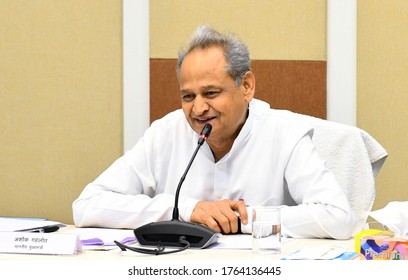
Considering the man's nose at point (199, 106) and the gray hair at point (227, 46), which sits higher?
the gray hair at point (227, 46)

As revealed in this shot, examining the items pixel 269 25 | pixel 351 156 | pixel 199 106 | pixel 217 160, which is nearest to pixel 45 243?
pixel 199 106

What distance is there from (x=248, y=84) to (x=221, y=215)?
1.83 feet

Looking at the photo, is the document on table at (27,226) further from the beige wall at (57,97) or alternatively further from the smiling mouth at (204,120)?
the beige wall at (57,97)

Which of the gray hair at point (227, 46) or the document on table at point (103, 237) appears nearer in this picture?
the document on table at point (103, 237)

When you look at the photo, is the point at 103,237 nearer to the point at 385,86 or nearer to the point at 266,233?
the point at 266,233

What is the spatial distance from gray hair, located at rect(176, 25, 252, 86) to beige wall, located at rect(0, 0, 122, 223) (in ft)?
2.68

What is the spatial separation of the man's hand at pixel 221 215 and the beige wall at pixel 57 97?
44.9 inches

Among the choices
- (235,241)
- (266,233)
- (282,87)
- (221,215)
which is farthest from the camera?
(282,87)

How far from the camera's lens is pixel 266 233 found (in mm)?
1553

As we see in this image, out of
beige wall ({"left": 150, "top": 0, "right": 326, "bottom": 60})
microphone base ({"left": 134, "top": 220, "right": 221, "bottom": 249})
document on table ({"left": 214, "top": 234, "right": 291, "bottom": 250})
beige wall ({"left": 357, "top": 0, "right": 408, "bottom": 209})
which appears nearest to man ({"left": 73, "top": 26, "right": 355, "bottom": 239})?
document on table ({"left": 214, "top": 234, "right": 291, "bottom": 250})

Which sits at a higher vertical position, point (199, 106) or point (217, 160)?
point (199, 106)

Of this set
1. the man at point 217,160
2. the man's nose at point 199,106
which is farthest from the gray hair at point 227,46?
the man's nose at point 199,106

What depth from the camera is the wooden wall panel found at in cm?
290

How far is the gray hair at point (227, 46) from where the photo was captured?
86.4 inches
